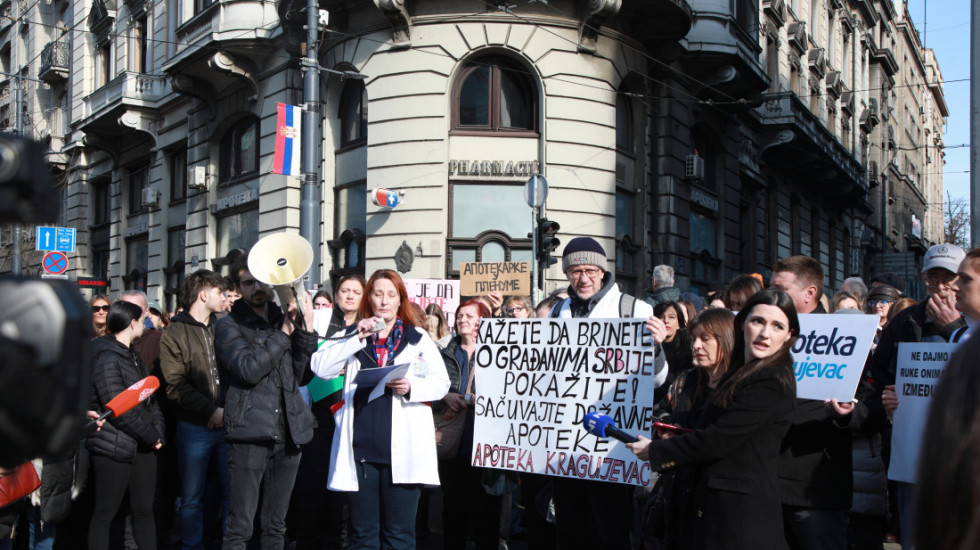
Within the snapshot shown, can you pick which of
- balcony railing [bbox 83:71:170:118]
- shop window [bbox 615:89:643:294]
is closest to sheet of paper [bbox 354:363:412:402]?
shop window [bbox 615:89:643:294]

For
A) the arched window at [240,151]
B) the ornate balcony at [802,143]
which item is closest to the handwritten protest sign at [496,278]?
the arched window at [240,151]

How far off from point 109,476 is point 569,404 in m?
3.03

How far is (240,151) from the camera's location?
21.0 meters

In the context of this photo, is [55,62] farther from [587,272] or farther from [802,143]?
[587,272]

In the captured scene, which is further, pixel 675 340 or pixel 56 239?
pixel 56 239

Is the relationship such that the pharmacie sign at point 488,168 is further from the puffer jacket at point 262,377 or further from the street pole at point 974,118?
the puffer jacket at point 262,377

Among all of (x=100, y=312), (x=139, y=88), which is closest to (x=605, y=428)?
(x=100, y=312)

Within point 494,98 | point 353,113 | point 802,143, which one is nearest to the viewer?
point 494,98

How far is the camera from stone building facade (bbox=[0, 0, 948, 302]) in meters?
16.3

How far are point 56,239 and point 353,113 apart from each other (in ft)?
22.7

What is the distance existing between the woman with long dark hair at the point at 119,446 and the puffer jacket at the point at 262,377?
676 mm

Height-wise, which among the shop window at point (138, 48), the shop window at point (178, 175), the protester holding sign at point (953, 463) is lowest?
the protester holding sign at point (953, 463)

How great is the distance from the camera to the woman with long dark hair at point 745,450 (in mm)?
3613

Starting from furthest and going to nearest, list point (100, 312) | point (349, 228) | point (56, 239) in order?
point (56, 239) → point (349, 228) → point (100, 312)
